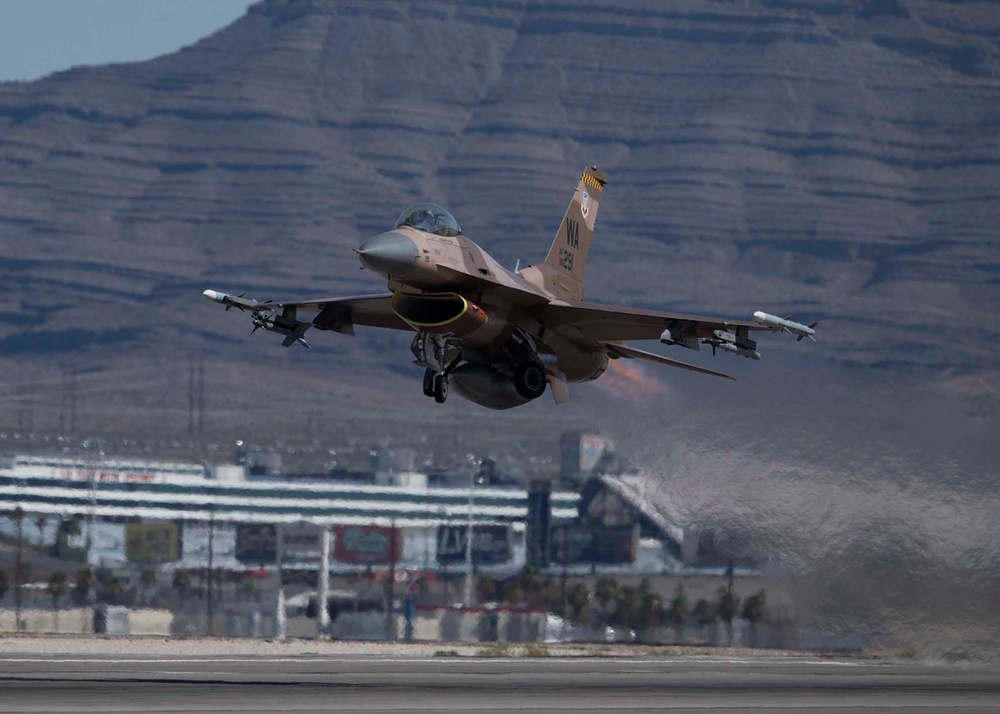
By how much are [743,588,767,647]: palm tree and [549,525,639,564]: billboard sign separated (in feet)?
29.6

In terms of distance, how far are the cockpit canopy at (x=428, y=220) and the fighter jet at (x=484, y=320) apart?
0.7 inches

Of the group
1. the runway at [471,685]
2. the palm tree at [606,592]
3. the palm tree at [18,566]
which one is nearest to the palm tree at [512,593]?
the palm tree at [606,592]

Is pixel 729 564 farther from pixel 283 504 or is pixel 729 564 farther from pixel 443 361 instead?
pixel 283 504

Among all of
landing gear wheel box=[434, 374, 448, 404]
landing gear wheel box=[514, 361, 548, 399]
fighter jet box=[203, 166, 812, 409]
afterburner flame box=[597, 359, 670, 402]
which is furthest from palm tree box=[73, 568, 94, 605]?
landing gear wheel box=[434, 374, 448, 404]

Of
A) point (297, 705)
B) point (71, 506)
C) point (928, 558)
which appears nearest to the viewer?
point (297, 705)

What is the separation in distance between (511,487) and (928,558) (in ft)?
129

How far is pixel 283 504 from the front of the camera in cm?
8556

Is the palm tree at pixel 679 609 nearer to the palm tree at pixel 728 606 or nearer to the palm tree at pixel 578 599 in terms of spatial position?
the palm tree at pixel 728 606

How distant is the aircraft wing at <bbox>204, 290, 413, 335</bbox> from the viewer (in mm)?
39875

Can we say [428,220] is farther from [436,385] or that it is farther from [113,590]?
[113,590]

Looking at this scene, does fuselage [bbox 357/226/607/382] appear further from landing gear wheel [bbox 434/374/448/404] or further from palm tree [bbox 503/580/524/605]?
palm tree [bbox 503/580/524/605]

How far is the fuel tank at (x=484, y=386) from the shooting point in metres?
38.6

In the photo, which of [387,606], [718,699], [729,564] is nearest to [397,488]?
[387,606]

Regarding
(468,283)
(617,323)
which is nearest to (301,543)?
(617,323)
